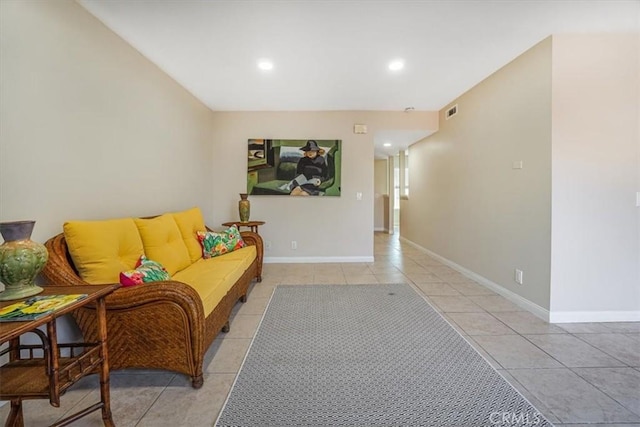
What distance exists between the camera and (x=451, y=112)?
396 centimetres

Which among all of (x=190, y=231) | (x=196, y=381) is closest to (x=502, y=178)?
(x=196, y=381)

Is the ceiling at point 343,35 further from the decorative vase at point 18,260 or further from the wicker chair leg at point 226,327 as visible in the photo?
the wicker chair leg at point 226,327

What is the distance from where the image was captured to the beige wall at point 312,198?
14.2 feet

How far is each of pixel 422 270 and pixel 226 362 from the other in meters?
3.02

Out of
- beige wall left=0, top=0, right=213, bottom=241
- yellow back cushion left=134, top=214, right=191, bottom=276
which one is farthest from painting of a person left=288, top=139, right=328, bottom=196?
yellow back cushion left=134, top=214, right=191, bottom=276

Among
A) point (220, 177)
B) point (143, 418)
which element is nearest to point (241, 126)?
point (220, 177)

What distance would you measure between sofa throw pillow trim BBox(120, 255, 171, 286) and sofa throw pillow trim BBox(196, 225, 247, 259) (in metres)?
0.90

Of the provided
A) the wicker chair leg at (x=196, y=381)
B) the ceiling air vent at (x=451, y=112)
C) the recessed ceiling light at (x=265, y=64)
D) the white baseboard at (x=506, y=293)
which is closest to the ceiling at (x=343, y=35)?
the recessed ceiling light at (x=265, y=64)

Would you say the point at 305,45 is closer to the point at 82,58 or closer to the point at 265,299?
the point at 82,58

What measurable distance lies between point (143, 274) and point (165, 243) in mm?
729

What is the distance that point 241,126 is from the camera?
14.2 ft

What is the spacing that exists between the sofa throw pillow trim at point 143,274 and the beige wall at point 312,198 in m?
2.49

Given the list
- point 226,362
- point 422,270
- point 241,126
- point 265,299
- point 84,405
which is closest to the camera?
point 84,405

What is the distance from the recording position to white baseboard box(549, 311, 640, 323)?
2.33 meters
